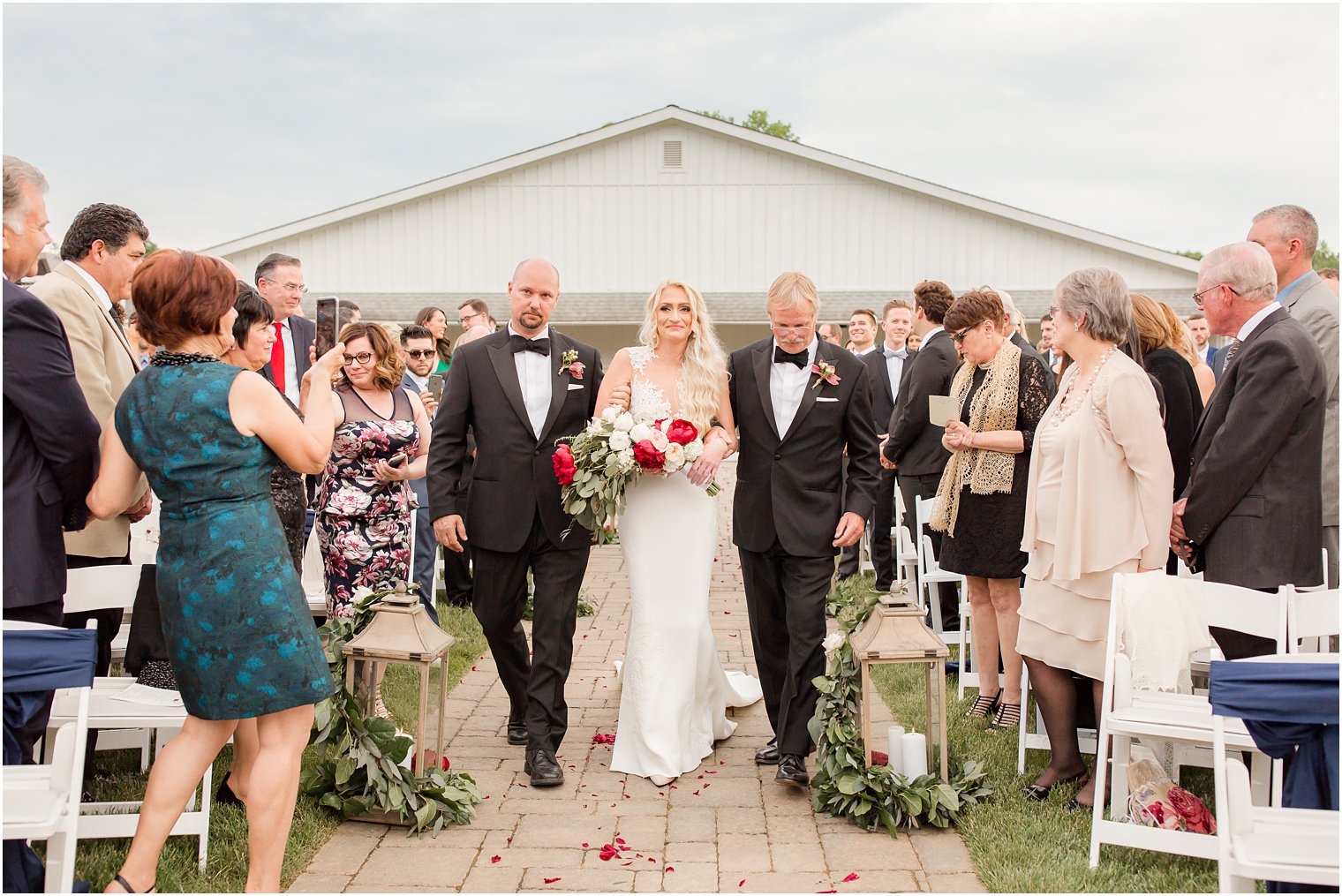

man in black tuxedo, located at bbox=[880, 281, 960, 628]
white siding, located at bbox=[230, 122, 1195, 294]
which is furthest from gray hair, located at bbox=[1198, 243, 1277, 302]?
white siding, located at bbox=[230, 122, 1195, 294]

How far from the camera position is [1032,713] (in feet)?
18.5

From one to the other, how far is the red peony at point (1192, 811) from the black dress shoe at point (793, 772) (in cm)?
157

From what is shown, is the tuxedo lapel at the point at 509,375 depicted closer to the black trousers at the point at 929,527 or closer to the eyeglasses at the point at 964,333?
the eyeglasses at the point at 964,333

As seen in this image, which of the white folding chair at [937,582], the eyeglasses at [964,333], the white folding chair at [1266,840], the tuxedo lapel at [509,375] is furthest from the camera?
the white folding chair at [937,582]

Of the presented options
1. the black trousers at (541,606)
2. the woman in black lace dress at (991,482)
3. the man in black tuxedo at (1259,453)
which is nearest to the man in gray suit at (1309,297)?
the man in black tuxedo at (1259,453)

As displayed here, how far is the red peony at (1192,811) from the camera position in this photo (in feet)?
13.7

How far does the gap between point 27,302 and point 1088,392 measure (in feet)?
13.3

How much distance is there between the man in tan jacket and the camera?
438 cm

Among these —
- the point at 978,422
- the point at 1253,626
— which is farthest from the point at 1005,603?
the point at 1253,626

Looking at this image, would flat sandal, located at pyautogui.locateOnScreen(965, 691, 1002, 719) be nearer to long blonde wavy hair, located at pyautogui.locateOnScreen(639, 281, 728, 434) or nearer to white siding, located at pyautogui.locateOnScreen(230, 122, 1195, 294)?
long blonde wavy hair, located at pyautogui.locateOnScreen(639, 281, 728, 434)

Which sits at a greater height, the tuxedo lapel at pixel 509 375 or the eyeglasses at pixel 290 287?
the eyeglasses at pixel 290 287

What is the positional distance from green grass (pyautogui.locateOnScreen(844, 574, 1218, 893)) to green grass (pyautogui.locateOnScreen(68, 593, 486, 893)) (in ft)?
8.03

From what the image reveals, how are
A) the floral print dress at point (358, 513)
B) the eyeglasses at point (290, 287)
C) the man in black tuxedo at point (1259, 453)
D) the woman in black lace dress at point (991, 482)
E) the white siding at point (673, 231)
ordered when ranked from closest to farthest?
1. the man in black tuxedo at point (1259, 453)
2. the floral print dress at point (358, 513)
3. the woman in black lace dress at point (991, 482)
4. the eyeglasses at point (290, 287)
5. the white siding at point (673, 231)

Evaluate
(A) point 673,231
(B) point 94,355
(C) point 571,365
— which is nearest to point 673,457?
(C) point 571,365
